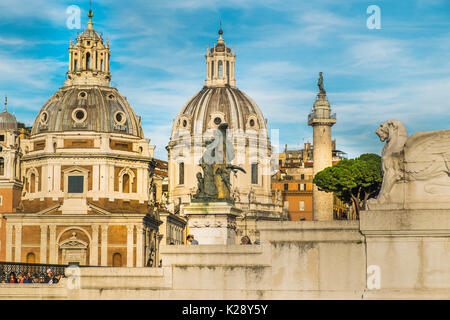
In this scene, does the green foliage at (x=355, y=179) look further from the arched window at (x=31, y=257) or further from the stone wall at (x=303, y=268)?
the stone wall at (x=303, y=268)

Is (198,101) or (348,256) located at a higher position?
(198,101)

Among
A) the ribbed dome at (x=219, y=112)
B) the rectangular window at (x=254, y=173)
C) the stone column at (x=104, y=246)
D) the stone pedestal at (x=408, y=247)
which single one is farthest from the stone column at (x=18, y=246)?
the stone pedestal at (x=408, y=247)

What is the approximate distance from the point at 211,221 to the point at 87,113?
6998 cm

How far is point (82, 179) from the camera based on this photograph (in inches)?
3819

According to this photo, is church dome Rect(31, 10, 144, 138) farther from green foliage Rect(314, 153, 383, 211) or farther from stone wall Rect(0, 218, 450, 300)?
stone wall Rect(0, 218, 450, 300)

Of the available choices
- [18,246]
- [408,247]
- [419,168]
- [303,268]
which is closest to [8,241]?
[18,246]

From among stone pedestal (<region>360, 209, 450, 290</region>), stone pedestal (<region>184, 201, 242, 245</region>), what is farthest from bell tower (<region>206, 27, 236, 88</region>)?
stone pedestal (<region>360, 209, 450, 290</region>)

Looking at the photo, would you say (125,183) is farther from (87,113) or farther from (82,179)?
(87,113)

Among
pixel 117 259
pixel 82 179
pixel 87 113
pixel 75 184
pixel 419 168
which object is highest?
pixel 87 113

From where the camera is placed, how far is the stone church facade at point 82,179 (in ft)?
304

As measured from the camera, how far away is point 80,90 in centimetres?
10138
